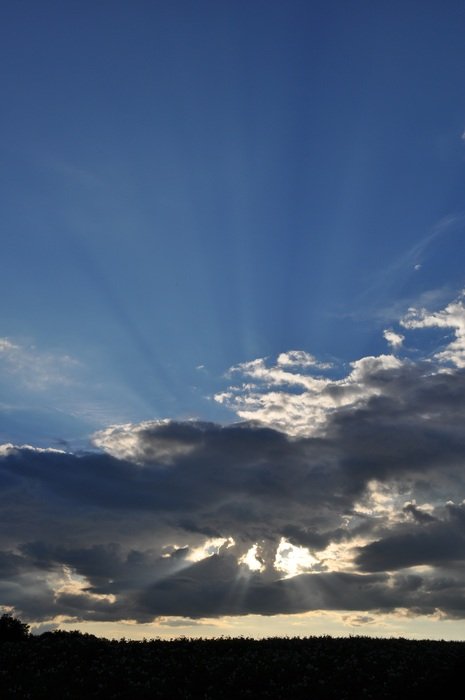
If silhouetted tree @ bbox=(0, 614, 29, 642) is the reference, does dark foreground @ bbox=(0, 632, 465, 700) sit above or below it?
below

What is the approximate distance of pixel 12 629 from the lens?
84.2m

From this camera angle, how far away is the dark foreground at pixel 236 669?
43969 millimetres

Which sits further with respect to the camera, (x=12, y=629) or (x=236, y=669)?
(x=12, y=629)

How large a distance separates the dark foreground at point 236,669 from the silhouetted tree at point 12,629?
23.7 m

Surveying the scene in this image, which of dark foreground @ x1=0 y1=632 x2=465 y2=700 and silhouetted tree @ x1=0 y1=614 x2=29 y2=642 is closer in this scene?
dark foreground @ x1=0 y1=632 x2=465 y2=700

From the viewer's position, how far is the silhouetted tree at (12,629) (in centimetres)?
8250

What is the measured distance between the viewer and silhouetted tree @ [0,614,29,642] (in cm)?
8250

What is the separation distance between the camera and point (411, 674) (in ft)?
151

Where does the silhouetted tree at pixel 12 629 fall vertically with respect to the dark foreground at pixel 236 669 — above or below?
above

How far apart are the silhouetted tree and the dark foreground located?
23.7m

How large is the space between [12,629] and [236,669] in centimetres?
4736

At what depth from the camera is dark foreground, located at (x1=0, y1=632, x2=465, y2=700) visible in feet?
144

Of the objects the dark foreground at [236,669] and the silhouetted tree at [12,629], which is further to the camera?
the silhouetted tree at [12,629]

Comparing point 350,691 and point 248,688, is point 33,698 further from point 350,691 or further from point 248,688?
point 350,691
